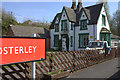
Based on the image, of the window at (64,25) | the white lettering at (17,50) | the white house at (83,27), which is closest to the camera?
the white lettering at (17,50)

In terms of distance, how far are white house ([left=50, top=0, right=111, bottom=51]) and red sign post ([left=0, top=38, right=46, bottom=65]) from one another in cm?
1889

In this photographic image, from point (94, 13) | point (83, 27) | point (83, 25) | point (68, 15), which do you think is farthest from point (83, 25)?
point (68, 15)

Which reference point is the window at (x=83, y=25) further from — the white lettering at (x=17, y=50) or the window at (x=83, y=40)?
the white lettering at (x=17, y=50)

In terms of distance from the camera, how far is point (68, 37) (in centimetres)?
2552

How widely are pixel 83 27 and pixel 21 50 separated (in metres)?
21.4

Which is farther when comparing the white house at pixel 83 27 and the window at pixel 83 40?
the window at pixel 83 40

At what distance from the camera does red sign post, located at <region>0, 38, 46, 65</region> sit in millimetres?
3389

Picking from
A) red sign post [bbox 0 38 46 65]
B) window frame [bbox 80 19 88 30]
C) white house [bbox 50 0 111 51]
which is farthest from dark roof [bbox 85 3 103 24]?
red sign post [bbox 0 38 46 65]

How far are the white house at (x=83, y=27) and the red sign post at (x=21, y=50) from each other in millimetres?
18891

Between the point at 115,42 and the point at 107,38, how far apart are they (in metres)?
6.57

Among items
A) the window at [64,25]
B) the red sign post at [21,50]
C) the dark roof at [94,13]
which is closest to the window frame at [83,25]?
the dark roof at [94,13]

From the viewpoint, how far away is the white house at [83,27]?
2256 cm

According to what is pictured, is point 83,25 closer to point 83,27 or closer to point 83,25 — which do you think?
point 83,25

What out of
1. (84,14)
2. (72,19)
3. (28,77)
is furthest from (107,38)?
(28,77)
